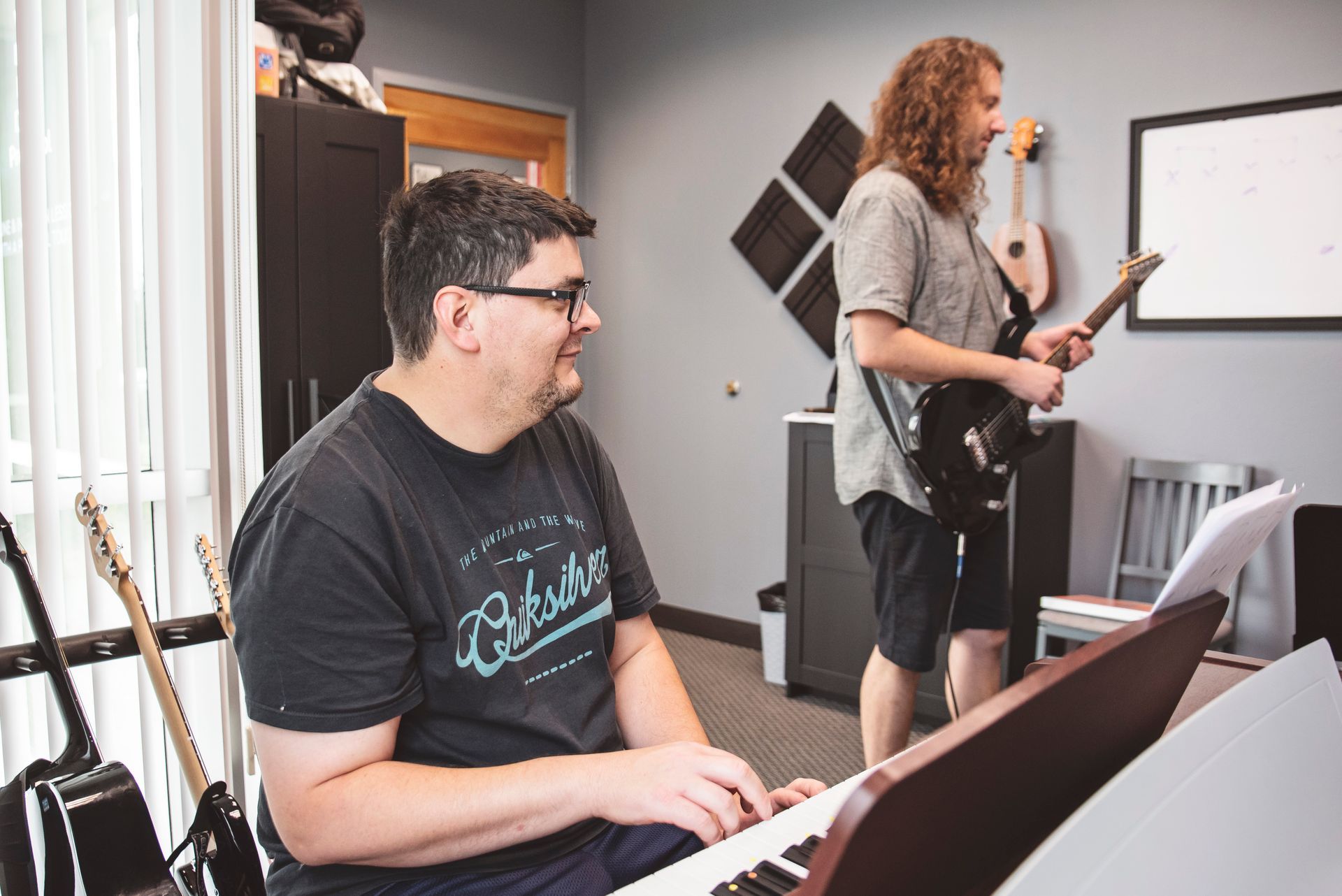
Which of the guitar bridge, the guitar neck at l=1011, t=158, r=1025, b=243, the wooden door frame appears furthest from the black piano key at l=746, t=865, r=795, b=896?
the wooden door frame

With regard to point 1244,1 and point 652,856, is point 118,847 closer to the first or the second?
point 652,856

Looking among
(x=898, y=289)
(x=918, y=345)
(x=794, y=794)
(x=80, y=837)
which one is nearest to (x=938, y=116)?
(x=898, y=289)

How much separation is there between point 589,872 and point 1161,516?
2.61 metres

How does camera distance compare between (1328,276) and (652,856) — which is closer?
(652,856)

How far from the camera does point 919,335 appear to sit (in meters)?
2.04

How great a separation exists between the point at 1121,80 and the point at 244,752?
10.2 ft

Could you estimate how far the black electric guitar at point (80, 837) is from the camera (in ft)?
3.19

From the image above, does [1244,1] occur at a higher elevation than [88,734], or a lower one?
higher

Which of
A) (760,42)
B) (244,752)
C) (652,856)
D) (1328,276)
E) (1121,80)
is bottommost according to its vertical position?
(244,752)

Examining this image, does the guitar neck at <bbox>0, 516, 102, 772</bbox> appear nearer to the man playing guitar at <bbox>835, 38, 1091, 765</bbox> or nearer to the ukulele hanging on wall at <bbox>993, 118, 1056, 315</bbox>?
the man playing guitar at <bbox>835, 38, 1091, 765</bbox>

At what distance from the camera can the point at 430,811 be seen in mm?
932

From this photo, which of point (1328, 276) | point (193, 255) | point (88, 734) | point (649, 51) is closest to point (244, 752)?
point (88, 734)

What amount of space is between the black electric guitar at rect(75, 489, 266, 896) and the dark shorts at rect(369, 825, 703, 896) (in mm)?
231

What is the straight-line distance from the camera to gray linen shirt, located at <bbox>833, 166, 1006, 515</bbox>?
2.04 m
